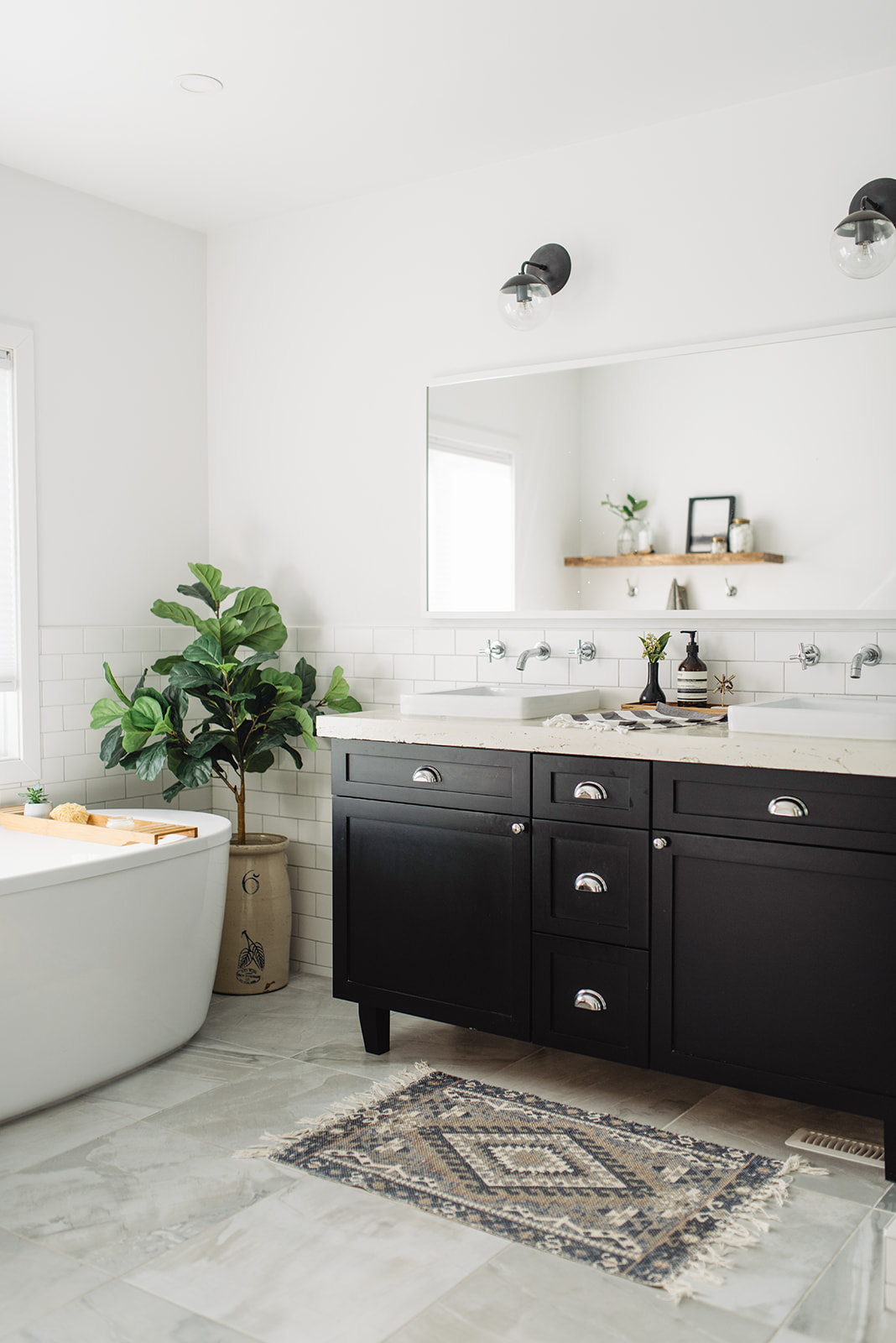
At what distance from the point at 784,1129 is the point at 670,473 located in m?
1.76

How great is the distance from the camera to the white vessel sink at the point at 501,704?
302cm

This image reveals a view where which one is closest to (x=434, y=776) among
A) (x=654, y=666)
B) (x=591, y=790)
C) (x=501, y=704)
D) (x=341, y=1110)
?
(x=501, y=704)

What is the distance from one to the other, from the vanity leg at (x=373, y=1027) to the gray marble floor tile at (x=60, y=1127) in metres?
0.64

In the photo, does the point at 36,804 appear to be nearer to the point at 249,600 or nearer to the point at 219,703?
the point at 219,703

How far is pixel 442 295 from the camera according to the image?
146 inches

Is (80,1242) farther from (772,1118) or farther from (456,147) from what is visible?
(456,147)

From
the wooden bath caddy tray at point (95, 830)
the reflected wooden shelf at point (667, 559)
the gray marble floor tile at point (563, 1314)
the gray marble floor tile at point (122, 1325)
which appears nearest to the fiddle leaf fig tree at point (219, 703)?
the wooden bath caddy tray at point (95, 830)

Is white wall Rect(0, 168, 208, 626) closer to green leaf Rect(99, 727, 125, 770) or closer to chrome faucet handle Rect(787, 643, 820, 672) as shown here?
green leaf Rect(99, 727, 125, 770)

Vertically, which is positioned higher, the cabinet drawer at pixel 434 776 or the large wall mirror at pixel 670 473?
the large wall mirror at pixel 670 473

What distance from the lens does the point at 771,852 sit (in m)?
2.50

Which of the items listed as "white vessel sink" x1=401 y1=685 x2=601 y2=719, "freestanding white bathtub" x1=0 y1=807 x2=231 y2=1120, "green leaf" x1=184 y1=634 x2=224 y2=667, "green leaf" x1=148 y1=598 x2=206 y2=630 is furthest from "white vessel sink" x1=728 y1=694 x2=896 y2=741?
"green leaf" x1=148 y1=598 x2=206 y2=630

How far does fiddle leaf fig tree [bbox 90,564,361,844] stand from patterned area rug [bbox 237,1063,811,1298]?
4.18 feet

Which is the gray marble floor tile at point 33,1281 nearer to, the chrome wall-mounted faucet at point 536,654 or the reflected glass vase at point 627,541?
the chrome wall-mounted faucet at point 536,654

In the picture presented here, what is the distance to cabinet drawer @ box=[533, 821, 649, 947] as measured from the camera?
270 cm
